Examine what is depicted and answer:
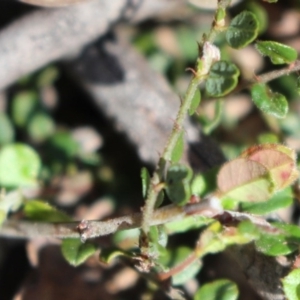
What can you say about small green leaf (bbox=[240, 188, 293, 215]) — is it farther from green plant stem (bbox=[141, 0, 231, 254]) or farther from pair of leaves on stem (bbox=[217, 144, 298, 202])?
green plant stem (bbox=[141, 0, 231, 254])

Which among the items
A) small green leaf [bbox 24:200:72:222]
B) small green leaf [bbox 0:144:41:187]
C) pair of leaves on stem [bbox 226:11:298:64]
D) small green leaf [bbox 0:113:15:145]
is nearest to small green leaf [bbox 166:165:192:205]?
pair of leaves on stem [bbox 226:11:298:64]

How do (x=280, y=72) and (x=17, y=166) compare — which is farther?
(x=17, y=166)

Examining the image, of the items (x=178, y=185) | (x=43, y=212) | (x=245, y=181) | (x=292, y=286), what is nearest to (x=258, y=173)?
(x=245, y=181)

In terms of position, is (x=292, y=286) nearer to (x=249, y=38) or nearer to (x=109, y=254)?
(x=109, y=254)

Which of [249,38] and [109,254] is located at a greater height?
[249,38]

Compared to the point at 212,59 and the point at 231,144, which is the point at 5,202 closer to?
the point at 212,59

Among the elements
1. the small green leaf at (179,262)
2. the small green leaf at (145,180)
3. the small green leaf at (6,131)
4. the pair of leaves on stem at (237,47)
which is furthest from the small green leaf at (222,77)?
the small green leaf at (6,131)
